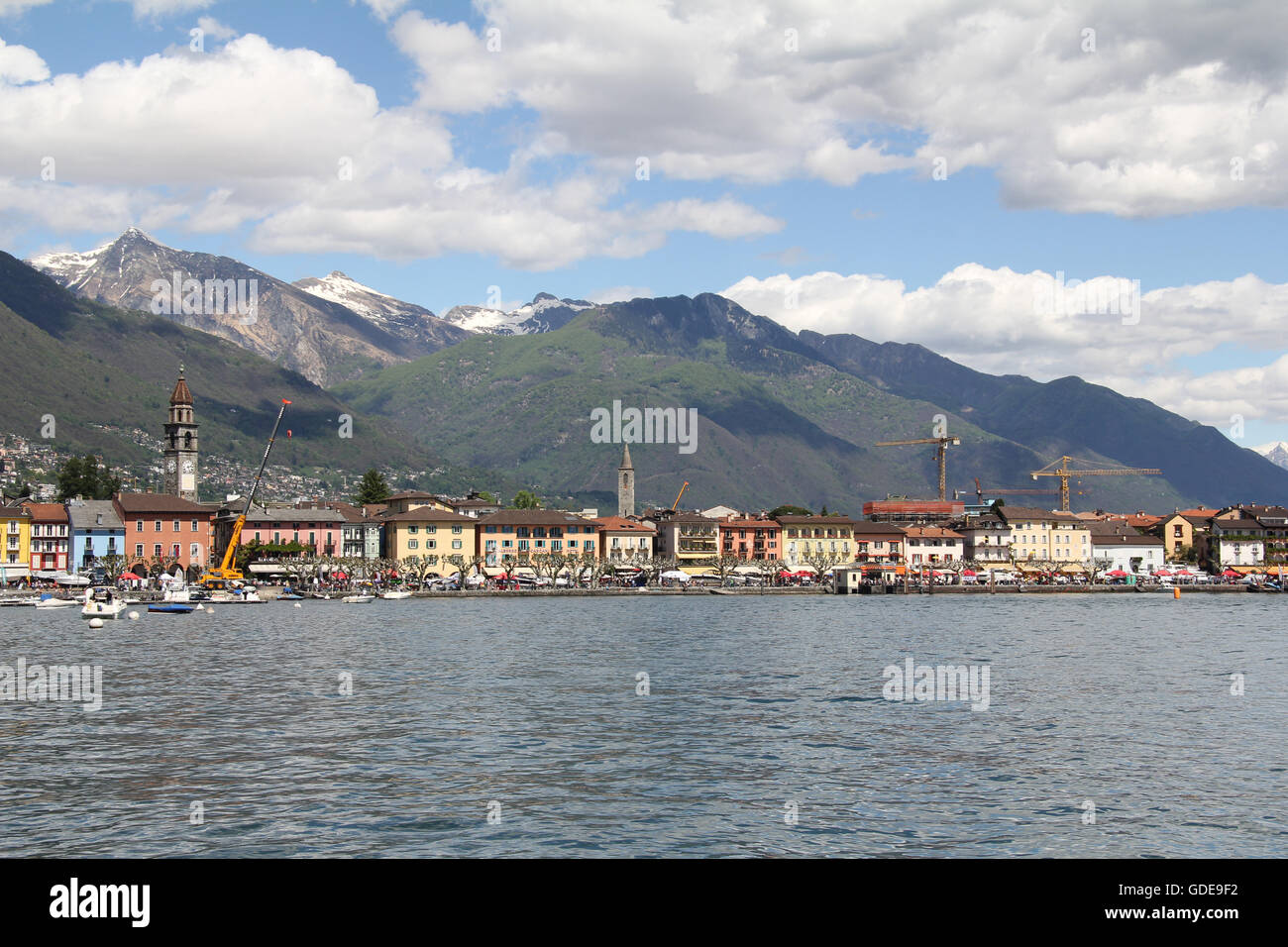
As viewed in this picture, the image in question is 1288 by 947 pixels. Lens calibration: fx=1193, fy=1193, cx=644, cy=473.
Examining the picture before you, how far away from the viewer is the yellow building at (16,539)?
15270 centimetres

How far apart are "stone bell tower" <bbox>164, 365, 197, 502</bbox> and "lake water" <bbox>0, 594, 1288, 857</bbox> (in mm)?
120564

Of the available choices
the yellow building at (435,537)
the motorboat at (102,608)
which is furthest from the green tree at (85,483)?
the motorboat at (102,608)

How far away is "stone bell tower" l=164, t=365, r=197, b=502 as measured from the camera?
185750mm

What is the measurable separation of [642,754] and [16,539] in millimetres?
145797

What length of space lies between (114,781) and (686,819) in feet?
46.3

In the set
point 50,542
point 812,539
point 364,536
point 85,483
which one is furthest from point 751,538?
point 85,483

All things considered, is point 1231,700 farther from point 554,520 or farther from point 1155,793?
point 554,520

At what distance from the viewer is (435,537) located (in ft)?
573

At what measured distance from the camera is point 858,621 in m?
99.1

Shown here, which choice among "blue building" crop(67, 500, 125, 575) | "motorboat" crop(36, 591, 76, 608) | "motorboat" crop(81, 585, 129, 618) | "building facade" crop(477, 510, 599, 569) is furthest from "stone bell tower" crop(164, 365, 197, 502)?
"motorboat" crop(81, 585, 129, 618)

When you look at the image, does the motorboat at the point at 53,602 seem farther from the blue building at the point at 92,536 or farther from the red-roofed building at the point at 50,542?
the red-roofed building at the point at 50,542

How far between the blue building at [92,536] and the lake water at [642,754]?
299 feet

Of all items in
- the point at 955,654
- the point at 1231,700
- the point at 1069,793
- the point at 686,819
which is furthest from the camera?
the point at 955,654
